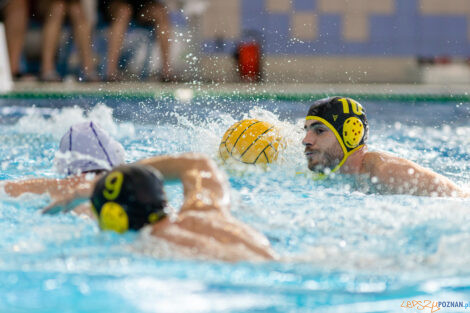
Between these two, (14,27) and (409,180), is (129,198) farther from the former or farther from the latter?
(14,27)

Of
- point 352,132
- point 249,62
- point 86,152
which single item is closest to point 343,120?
point 352,132

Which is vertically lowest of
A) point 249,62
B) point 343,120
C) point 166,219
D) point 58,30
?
point 166,219

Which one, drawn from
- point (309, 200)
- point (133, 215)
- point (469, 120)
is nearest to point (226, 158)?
point (309, 200)

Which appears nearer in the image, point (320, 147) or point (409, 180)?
point (409, 180)

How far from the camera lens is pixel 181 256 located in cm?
191

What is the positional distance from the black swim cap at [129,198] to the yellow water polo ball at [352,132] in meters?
1.55

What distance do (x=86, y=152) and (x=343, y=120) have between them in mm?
1358

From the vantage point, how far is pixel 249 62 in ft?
28.5

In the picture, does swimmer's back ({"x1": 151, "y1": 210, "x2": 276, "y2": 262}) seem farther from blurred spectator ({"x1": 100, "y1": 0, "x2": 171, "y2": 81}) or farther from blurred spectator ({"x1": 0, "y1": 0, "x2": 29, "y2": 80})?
blurred spectator ({"x1": 0, "y1": 0, "x2": 29, "y2": 80})

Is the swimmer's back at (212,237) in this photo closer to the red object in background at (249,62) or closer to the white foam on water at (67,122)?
the white foam on water at (67,122)

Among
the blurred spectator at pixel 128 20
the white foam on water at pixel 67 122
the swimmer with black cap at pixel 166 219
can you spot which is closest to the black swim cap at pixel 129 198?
the swimmer with black cap at pixel 166 219

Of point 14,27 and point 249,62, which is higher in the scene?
point 14,27

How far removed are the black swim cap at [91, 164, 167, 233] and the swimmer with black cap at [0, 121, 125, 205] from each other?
1.76 feet

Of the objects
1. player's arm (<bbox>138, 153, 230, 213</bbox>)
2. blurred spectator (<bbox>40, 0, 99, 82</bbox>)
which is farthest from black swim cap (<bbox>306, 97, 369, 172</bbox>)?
blurred spectator (<bbox>40, 0, 99, 82</bbox>)
